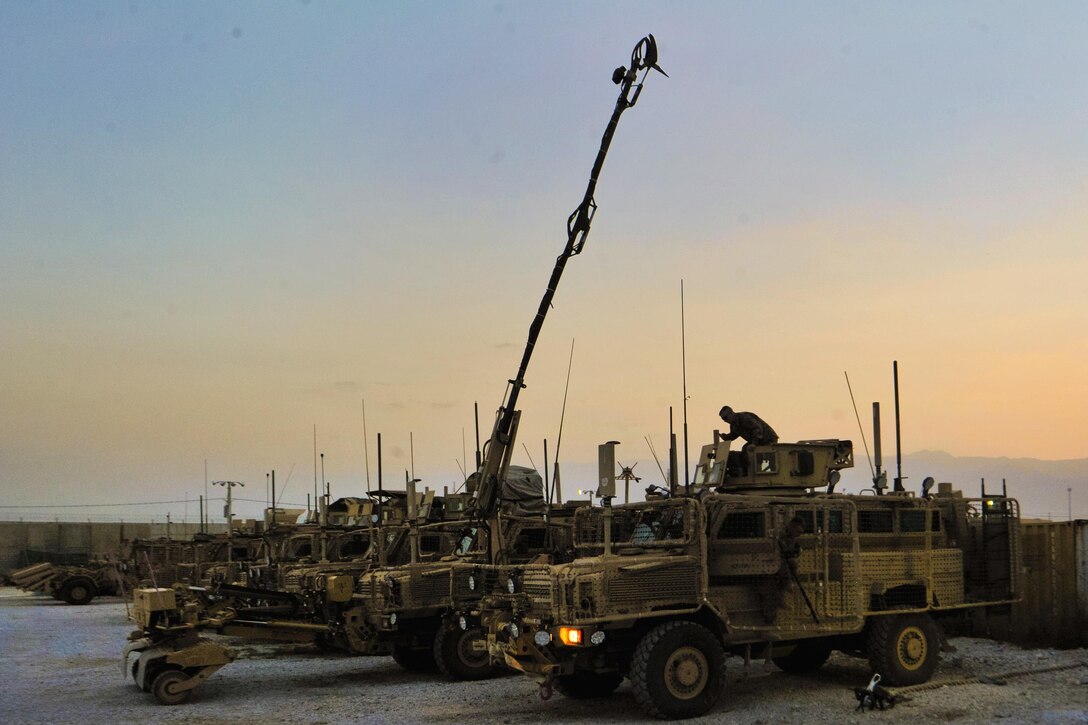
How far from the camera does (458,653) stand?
14648 millimetres

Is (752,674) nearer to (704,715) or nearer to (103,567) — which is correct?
(704,715)

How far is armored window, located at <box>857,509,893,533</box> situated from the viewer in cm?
1303

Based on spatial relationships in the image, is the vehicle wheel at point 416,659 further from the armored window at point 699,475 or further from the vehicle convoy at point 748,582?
the armored window at point 699,475

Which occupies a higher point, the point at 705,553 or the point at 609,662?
the point at 705,553

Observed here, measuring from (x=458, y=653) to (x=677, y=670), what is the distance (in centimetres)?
409

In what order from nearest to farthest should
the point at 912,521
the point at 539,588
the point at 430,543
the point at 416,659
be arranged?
the point at 539,588 → the point at 912,521 → the point at 416,659 → the point at 430,543

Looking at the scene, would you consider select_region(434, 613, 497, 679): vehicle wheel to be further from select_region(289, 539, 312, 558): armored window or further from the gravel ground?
select_region(289, 539, 312, 558): armored window

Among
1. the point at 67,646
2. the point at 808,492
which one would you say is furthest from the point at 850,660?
the point at 67,646

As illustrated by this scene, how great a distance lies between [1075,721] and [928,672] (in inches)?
117

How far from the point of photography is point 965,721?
10742 millimetres

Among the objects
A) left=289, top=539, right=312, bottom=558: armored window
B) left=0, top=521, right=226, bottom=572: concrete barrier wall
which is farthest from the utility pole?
left=0, top=521, right=226, bottom=572: concrete barrier wall

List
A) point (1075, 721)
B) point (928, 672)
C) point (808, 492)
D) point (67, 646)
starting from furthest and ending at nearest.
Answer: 1. point (67, 646)
2. point (808, 492)
3. point (928, 672)
4. point (1075, 721)

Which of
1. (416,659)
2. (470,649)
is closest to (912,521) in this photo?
(470,649)

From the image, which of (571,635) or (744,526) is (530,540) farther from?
(571,635)
